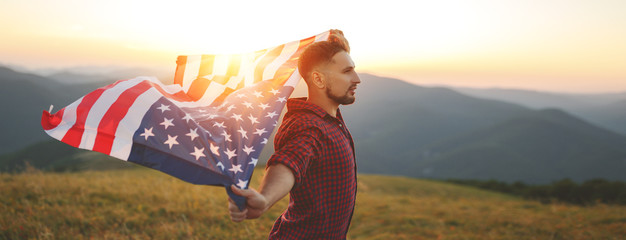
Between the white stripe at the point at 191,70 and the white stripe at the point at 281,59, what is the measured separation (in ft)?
2.35

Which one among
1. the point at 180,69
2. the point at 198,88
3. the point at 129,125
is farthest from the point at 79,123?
the point at 180,69

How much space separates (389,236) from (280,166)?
6.22 meters

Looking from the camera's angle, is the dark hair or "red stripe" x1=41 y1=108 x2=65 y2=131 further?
the dark hair

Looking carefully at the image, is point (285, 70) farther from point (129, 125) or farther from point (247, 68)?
point (129, 125)

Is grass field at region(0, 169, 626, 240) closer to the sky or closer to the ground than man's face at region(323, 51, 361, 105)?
closer to the ground

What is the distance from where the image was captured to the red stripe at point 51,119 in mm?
2576

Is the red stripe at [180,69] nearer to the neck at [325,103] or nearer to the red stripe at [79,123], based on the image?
the red stripe at [79,123]

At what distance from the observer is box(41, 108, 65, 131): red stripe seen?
2576 millimetres

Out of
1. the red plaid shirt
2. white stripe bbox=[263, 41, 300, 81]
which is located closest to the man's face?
the red plaid shirt

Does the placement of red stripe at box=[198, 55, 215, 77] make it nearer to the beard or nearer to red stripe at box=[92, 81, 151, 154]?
red stripe at box=[92, 81, 151, 154]

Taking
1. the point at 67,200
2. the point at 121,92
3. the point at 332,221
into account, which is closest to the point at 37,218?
the point at 67,200

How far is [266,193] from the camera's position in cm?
217

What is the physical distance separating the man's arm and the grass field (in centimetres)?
462

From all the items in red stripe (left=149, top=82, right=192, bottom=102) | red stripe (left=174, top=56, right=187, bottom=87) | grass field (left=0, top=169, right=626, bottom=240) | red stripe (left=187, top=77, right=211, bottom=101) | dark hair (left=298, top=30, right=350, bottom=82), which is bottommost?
grass field (left=0, top=169, right=626, bottom=240)
